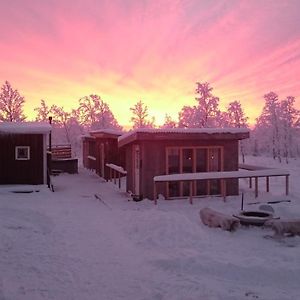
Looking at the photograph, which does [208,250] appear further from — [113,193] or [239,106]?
[239,106]

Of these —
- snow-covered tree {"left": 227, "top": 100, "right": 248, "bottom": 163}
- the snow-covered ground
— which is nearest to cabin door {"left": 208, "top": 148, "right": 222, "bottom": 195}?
the snow-covered ground

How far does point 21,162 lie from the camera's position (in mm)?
17922

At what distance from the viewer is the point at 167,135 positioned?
14.8 meters

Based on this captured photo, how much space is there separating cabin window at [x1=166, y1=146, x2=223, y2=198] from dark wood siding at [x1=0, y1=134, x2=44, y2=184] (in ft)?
20.9

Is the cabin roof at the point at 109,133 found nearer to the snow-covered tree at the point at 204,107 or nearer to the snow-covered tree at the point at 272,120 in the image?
the snow-covered tree at the point at 204,107

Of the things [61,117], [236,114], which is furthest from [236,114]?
[61,117]

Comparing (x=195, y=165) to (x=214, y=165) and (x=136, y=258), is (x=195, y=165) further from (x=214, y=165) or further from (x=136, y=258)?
(x=136, y=258)

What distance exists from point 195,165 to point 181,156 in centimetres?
71

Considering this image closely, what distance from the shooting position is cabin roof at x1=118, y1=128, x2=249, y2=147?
1467cm

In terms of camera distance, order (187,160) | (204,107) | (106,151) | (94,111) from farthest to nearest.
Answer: (94,111), (204,107), (106,151), (187,160)

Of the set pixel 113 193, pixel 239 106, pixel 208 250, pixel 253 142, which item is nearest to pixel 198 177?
pixel 113 193

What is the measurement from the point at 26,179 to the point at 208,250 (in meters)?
12.1

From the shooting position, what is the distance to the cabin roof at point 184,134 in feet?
48.1

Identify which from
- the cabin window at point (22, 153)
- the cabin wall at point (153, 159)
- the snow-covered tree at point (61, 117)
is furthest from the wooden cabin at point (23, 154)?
the snow-covered tree at point (61, 117)
